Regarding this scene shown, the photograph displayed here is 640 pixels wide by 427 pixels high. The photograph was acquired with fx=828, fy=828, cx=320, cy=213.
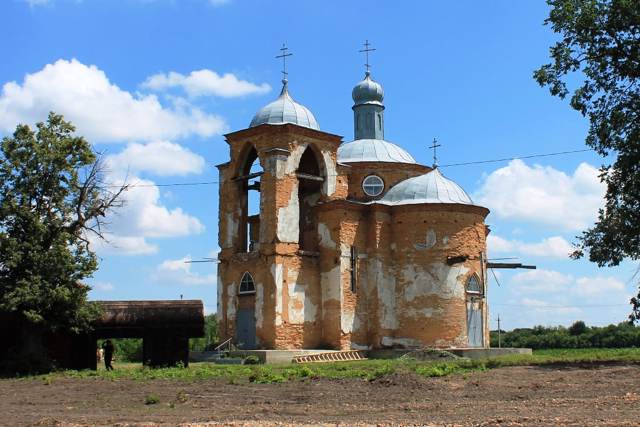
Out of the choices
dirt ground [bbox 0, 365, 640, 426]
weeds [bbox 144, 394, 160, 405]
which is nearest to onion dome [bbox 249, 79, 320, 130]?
dirt ground [bbox 0, 365, 640, 426]

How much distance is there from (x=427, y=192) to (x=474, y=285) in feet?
14.4

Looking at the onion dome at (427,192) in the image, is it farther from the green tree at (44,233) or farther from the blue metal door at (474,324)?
the green tree at (44,233)

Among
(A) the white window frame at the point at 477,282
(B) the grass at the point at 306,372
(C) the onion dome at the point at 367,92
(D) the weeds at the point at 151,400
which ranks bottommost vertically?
(D) the weeds at the point at 151,400

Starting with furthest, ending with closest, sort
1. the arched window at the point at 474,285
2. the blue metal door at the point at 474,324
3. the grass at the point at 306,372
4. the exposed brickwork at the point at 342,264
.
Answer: the arched window at the point at 474,285, the blue metal door at the point at 474,324, the exposed brickwork at the point at 342,264, the grass at the point at 306,372

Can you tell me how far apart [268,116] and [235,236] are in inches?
213

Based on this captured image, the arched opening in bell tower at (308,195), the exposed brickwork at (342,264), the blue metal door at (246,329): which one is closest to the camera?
the exposed brickwork at (342,264)

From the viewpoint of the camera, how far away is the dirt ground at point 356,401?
44.5ft

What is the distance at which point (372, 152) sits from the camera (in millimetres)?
39406

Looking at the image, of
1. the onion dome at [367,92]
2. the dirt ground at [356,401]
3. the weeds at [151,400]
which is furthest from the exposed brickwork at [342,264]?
the weeds at [151,400]

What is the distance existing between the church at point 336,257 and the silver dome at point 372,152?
2963mm

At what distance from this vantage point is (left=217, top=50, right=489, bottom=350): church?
33156 millimetres

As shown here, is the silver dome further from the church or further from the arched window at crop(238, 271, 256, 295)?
the arched window at crop(238, 271, 256, 295)

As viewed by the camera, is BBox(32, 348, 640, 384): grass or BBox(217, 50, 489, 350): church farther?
A: BBox(217, 50, 489, 350): church

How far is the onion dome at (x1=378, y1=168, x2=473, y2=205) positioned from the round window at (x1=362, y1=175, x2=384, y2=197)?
5.56 feet
